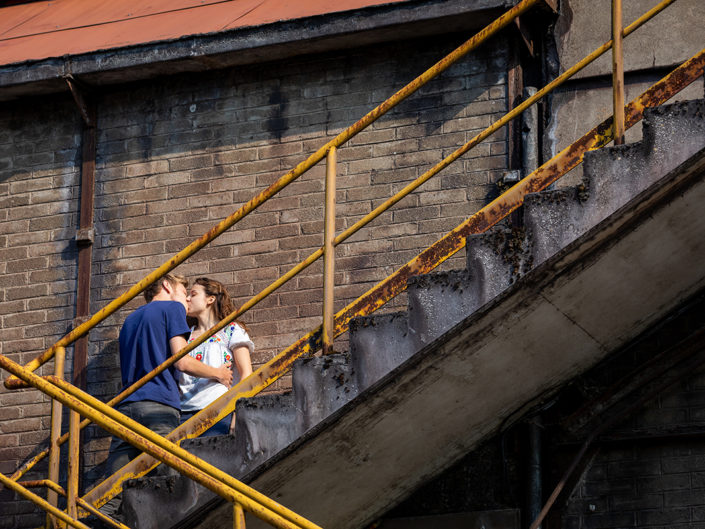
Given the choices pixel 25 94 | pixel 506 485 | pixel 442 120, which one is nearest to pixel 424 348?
pixel 506 485

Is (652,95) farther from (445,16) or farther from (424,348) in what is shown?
(445,16)

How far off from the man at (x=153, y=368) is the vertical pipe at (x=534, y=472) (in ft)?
6.08

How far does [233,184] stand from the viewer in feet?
26.7

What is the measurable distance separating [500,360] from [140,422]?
2.08 meters

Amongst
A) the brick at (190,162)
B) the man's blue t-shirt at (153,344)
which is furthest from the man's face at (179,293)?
the brick at (190,162)

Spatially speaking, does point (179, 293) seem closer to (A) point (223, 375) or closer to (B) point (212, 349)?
(B) point (212, 349)

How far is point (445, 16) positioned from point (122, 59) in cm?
235

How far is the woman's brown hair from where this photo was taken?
718 centimetres

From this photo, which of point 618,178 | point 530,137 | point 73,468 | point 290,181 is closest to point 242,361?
point 73,468

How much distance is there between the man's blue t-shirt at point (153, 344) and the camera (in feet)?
21.5

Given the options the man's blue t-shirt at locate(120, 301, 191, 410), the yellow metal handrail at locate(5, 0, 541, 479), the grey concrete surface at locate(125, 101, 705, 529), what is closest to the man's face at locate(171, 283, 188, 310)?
the man's blue t-shirt at locate(120, 301, 191, 410)

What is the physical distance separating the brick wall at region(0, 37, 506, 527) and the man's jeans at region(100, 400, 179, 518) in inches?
52.6

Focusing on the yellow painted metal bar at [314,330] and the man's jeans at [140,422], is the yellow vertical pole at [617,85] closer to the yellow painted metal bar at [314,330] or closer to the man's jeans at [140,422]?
the yellow painted metal bar at [314,330]

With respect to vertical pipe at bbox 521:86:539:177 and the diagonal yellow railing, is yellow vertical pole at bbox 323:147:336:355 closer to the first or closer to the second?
the diagonal yellow railing
